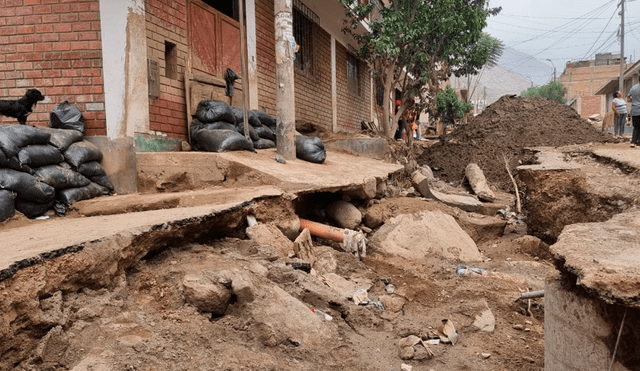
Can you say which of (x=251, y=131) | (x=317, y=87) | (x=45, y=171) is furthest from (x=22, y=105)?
(x=317, y=87)

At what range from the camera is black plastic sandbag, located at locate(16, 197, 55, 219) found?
3.87 m

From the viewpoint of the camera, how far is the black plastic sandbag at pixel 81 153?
4.45 m

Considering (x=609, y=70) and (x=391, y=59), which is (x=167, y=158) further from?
(x=609, y=70)

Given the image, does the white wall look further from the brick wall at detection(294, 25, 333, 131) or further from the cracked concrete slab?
the brick wall at detection(294, 25, 333, 131)

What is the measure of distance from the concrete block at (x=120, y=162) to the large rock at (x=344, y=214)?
2.20 meters

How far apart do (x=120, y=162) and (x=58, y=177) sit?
2.54ft

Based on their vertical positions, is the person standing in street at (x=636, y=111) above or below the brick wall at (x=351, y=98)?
below

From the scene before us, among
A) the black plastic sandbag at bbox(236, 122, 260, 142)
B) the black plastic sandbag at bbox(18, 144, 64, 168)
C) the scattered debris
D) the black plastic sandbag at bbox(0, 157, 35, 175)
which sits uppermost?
the black plastic sandbag at bbox(236, 122, 260, 142)

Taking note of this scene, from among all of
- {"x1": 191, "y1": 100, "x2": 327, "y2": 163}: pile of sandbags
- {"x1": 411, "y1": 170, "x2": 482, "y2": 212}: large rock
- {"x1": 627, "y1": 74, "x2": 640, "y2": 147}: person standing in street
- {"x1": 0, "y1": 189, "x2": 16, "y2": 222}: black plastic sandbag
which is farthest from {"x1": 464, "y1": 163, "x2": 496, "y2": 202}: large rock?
{"x1": 0, "y1": 189, "x2": 16, "y2": 222}: black plastic sandbag

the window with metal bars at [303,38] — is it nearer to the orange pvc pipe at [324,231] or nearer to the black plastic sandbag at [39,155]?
the orange pvc pipe at [324,231]

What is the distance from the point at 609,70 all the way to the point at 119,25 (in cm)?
5351

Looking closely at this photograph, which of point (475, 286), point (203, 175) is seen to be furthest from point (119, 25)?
point (475, 286)

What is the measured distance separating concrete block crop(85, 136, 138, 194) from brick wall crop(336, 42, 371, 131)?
8452 millimetres

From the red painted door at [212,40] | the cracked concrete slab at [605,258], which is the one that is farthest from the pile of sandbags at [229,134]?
the cracked concrete slab at [605,258]
